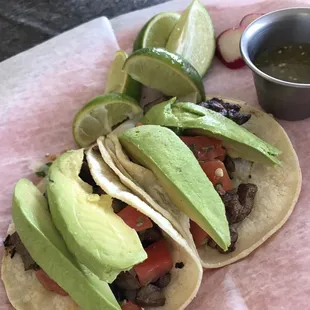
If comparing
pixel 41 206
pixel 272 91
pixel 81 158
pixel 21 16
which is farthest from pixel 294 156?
pixel 21 16

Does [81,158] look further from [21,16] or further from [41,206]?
[21,16]

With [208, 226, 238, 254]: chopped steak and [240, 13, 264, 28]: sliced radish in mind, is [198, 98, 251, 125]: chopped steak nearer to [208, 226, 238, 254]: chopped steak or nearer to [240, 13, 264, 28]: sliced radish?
[208, 226, 238, 254]: chopped steak

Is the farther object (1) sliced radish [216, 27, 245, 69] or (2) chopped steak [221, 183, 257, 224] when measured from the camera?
(1) sliced radish [216, 27, 245, 69]

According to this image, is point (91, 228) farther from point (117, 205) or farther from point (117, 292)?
point (117, 292)

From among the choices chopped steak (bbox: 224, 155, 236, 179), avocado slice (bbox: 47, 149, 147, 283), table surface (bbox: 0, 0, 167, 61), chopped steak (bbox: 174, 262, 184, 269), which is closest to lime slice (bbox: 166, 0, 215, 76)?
chopped steak (bbox: 224, 155, 236, 179)

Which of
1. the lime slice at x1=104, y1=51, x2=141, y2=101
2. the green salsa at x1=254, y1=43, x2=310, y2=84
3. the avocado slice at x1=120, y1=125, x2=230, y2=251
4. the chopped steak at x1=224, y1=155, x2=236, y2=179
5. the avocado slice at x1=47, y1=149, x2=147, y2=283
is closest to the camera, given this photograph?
the avocado slice at x1=47, y1=149, x2=147, y2=283
